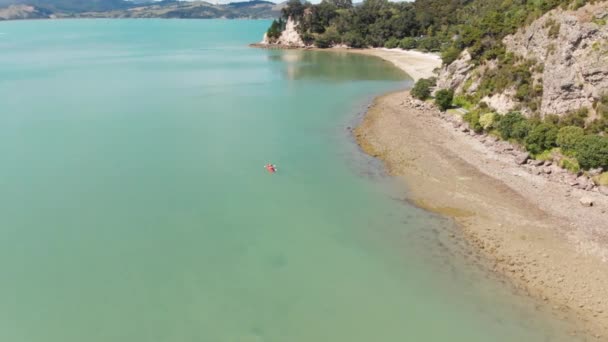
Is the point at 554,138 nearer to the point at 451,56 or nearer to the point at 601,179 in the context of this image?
the point at 601,179

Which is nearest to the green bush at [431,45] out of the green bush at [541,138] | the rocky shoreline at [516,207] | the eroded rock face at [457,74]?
the eroded rock face at [457,74]

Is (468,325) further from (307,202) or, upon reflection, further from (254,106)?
(254,106)

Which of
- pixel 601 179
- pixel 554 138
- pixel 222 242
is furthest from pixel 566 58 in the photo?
pixel 222 242

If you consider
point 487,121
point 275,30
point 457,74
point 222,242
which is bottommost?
point 222,242

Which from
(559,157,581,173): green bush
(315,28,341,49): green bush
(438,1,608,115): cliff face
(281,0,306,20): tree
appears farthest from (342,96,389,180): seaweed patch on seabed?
(281,0,306,20): tree

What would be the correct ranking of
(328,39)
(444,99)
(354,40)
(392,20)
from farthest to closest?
(328,39), (392,20), (354,40), (444,99)

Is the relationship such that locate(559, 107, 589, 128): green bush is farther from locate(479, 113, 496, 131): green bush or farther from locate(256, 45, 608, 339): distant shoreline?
locate(479, 113, 496, 131): green bush

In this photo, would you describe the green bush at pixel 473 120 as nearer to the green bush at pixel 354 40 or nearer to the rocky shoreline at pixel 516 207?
the rocky shoreline at pixel 516 207
